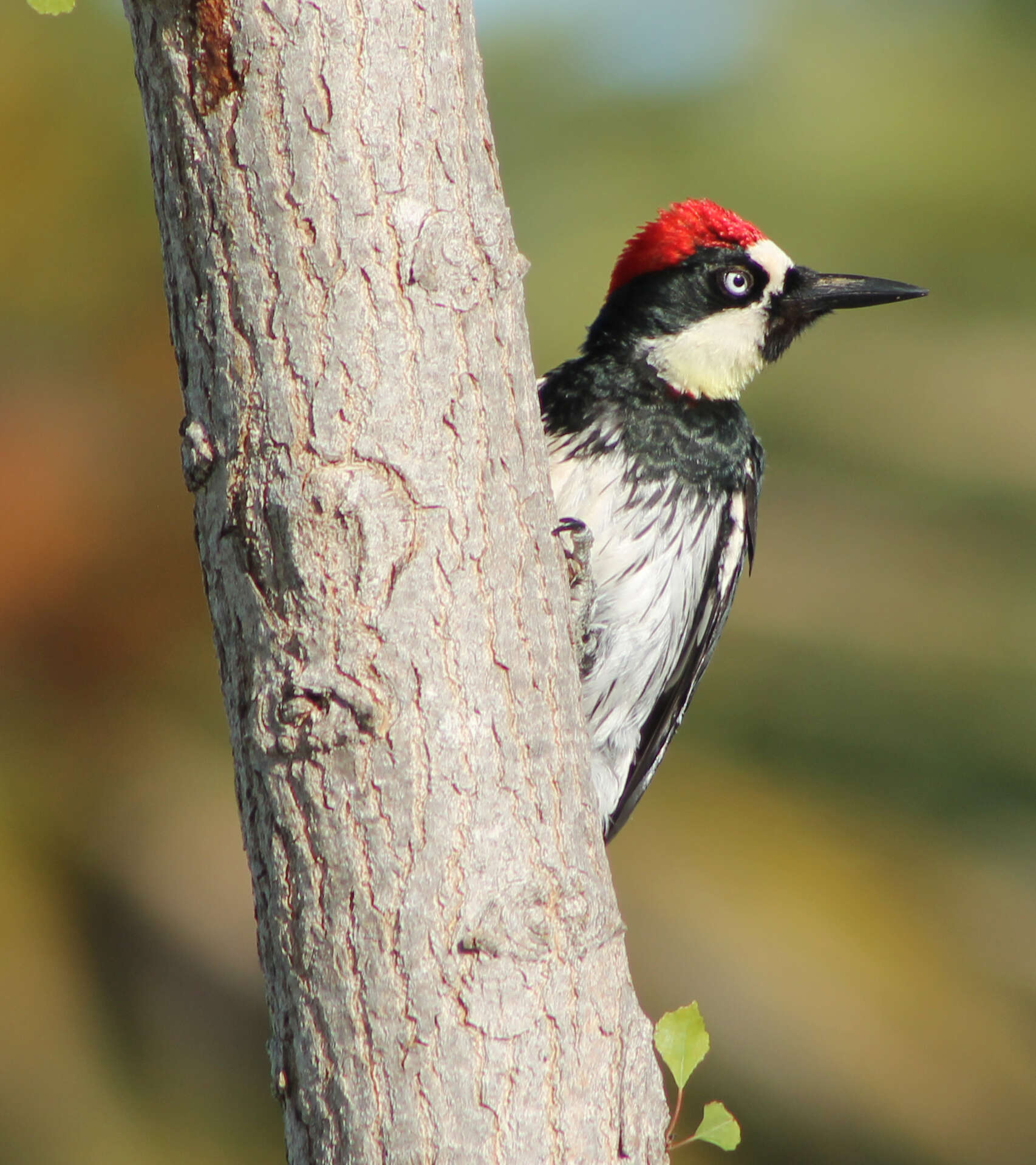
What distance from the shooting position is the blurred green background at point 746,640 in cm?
479

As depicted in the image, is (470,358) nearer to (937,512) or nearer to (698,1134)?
(698,1134)

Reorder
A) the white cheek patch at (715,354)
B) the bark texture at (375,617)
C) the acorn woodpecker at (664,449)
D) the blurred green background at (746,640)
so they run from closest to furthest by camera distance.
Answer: the bark texture at (375,617)
the acorn woodpecker at (664,449)
the white cheek patch at (715,354)
the blurred green background at (746,640)

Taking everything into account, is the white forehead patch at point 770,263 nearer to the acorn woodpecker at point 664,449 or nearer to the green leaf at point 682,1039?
the acorn woodpecker at point 664,449

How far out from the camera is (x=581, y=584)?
10.1 ft

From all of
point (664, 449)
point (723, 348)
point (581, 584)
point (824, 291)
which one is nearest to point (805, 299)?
point (824, 291)

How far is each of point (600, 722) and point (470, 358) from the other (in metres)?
2.08

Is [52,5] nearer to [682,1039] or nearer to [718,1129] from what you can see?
[682,1039]

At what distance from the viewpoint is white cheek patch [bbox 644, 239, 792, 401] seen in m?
3.61

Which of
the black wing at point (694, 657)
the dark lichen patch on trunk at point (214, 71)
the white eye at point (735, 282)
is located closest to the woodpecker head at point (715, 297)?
the white eye at point (735, 282)

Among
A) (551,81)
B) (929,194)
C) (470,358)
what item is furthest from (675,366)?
(551,81)

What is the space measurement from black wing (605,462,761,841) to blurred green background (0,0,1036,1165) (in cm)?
115

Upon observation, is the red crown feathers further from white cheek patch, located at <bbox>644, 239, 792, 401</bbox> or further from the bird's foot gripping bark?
the bird's foot gripping bark

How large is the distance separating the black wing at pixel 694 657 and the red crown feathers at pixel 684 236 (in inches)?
26.1

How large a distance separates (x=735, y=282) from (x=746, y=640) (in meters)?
2.10
